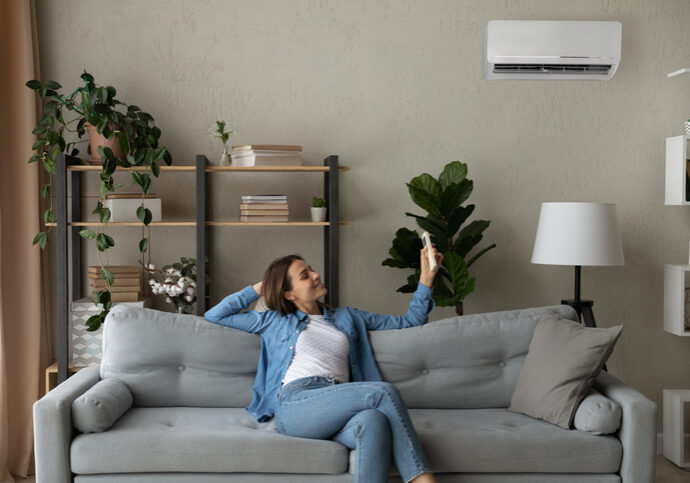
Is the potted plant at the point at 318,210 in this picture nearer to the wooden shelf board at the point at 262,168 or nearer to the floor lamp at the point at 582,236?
the wooden shelf board at the point at 262,168

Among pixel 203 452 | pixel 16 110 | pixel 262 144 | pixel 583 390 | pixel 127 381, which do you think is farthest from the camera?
pixel 262 144

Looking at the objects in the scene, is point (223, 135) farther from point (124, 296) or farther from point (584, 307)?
point (584, 307)

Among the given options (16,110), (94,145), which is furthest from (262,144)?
(16,110)

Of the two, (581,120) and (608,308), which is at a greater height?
(581,120)

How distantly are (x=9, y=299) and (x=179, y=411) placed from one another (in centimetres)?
124

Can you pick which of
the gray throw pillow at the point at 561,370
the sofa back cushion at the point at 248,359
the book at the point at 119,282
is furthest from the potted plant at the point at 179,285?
the gray throw pillow at the point at 561,370

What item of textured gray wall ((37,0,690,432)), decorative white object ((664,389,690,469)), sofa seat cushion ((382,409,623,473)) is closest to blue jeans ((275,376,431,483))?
sofa seat cushion ((382,409,623,473))

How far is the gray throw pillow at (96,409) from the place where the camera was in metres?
2.48

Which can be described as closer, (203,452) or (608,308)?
(203,452)

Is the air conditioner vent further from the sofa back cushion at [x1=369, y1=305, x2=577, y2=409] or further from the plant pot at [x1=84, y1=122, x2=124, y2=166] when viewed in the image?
the plant pot at [x1=84, y1=122, x2=124, y2=166]

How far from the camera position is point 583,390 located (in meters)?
2.66

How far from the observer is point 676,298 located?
3693 millimetres

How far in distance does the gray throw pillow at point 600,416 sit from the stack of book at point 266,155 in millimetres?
1785

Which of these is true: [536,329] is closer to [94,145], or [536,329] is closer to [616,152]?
[616,152]
